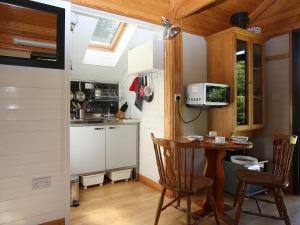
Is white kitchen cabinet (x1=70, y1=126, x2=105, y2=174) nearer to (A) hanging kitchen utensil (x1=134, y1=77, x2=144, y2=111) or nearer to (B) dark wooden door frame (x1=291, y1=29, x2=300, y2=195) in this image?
(A) hanging kitchen utensil (x1=134, y1=77, x2=144, y2=111)

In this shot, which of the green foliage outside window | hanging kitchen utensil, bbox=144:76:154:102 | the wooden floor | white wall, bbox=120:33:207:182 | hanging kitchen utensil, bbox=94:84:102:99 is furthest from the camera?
hanging kitchen utensil, bbox=94:84:102:99

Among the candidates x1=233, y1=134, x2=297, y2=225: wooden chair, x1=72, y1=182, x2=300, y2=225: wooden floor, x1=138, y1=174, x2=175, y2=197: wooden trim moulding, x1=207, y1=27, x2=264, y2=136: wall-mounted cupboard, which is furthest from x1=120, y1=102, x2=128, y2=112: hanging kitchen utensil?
x1=233, y1=134, x2=297, y2=225: wooden chair

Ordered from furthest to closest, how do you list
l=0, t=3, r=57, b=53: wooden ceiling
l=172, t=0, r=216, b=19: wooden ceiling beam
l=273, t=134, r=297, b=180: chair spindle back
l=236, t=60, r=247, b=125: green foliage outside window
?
l=236, t=60, r=247, b=125: green foliage outside window, l=172, t=0, r=216, b=19: wooden ceiling beam, l=273, t=134, r=297, b=180: chair spindle back, l=0, t=3, r=57, b=53: wooden ceiling

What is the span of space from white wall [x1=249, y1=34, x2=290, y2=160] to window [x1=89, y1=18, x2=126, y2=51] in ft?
7.34

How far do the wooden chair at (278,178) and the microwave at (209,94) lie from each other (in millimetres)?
757

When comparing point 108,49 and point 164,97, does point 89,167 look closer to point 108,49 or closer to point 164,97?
point 164,97

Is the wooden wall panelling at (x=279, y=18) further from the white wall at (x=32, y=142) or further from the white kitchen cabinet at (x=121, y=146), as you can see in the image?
the white wall at (x=32, y=142)

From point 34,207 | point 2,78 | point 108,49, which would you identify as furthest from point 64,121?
point 108,49

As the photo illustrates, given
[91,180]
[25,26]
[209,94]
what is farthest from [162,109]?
[25,26]

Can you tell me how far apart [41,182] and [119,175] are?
58.4 inches

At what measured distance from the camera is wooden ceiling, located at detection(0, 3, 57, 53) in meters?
1.83

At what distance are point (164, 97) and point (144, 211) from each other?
4.53 ft

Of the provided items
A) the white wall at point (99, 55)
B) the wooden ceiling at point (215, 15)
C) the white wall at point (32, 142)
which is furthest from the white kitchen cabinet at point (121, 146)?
the wooden ceiling at point (215, 15)

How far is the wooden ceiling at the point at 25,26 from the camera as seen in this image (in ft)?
6.02
